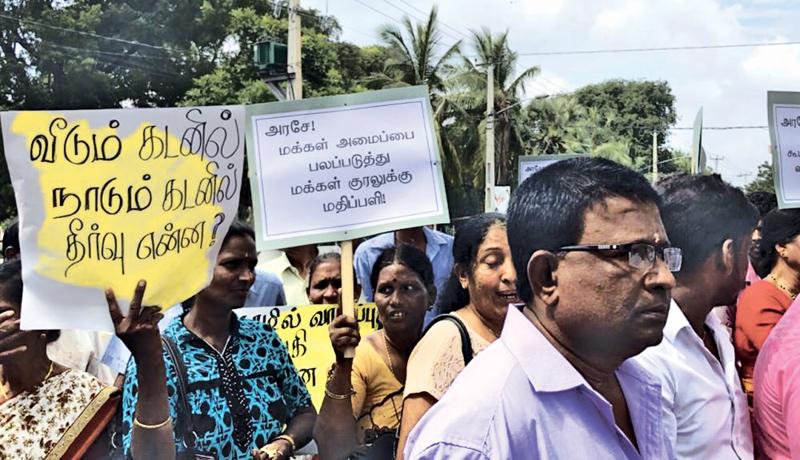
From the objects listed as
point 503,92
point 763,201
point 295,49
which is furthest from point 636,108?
point 763,201

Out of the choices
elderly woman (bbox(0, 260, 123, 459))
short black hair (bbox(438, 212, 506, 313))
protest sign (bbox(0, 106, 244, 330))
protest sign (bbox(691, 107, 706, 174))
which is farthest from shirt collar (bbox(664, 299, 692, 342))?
protest sign (bbox(691, 107, 706, 174))

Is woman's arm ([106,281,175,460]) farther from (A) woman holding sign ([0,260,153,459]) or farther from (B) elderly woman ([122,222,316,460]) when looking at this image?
(A) woman holding sign ([0,260,153,459])

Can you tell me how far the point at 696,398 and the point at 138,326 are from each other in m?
1.54

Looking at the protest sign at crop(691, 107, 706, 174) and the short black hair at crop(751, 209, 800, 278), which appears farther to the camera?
the protest sign at crop(691, 107, 706, 174)

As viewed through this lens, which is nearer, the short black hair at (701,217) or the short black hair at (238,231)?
the short black hair at (701,217)

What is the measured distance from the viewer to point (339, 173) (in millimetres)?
3080

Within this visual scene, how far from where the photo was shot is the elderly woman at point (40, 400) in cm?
256

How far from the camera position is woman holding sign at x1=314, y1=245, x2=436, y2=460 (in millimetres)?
2895

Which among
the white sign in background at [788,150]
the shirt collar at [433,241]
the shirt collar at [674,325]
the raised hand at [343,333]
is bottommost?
the raised hand at [343,333]

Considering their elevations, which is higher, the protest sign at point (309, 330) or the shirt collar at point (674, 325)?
the shirt collar at point (674, 325)

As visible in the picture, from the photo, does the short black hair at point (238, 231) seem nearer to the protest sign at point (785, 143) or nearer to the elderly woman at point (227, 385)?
the elderly woman at point (227, 385)

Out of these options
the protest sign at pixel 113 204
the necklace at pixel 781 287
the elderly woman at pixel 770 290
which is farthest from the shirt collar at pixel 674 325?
the necklace at pixel 781 287

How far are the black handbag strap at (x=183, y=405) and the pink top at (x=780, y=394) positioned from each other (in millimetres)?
1707

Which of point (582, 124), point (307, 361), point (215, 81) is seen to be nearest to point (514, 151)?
point (582, 124)
